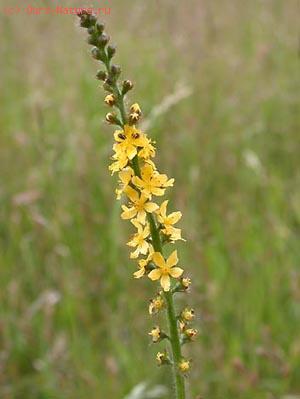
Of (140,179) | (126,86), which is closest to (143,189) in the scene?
(140,179)

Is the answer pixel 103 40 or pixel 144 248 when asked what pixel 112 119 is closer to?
pixel 103 40

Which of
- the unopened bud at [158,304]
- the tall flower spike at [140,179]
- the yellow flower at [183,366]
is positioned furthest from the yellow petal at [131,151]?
the yellow flower at [183,366]

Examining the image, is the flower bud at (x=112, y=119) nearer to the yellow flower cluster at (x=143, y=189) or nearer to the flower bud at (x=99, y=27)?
the yellow flower cluster at (x=143, y=189)

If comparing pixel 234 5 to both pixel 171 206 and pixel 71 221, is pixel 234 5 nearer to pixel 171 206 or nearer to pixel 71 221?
pixel 171 206

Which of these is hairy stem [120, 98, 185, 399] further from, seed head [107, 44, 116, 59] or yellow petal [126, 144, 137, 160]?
seed head [107, 44, 116, 59]

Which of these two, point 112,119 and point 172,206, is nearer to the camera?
point 112,119

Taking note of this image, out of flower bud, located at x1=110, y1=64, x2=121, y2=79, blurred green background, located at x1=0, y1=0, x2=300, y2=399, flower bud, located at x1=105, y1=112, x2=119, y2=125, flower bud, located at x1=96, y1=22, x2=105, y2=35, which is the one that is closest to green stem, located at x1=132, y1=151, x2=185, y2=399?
flower bud, located at x1=105, y1=112, x2=119, y2=125

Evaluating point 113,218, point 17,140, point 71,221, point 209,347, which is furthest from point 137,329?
point 17,140
